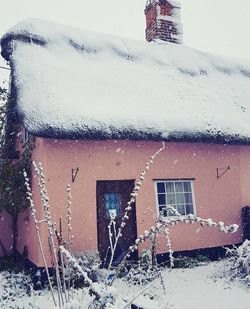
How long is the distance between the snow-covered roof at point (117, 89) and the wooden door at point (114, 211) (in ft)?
4.17

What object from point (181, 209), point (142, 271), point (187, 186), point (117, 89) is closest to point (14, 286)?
point (142, 271)

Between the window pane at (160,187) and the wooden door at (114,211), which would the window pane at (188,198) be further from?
the wooden door at (114,211)

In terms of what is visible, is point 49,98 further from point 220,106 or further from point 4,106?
point 220,106

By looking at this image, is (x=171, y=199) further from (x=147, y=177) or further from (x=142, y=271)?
(x=142, y=271)

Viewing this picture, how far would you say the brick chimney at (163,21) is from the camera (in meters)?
11.2

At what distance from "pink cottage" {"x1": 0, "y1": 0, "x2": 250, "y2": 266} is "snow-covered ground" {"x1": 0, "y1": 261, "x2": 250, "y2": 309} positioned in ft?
3.34

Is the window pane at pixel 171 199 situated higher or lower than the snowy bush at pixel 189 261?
higher

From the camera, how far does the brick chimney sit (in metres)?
11.2

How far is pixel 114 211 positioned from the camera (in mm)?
7801

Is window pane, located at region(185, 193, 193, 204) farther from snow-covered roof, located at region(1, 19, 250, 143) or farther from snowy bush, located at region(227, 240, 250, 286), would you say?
snowy bush, located at region(227, 240, 250, 286)

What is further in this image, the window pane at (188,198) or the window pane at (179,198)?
the window pane at (188,198)

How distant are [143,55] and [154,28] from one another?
2058 mm

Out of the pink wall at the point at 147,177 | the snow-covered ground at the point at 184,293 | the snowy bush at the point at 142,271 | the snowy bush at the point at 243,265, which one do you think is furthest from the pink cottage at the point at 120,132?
the snowy bush at the point at 243,265

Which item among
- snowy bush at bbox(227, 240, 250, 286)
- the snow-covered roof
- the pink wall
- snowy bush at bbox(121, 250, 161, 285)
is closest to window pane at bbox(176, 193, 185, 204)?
the pink wall
